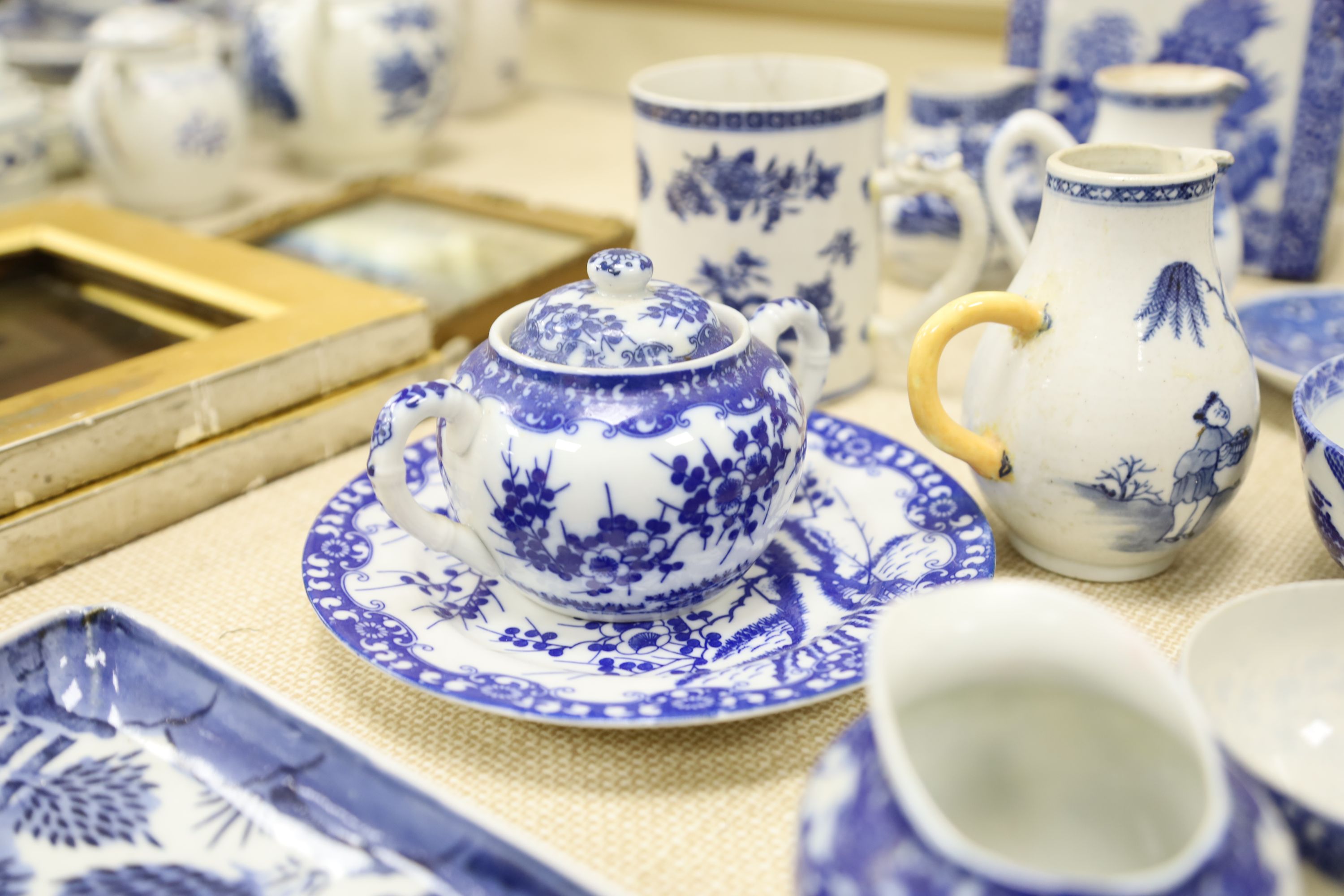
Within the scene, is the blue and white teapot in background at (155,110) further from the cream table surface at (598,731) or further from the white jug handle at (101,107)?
the cream table surface at (598,731)

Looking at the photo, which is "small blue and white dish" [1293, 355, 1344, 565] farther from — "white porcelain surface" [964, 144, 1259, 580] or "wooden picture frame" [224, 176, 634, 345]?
"wooden picture frame" [224, 176, 634, 345]

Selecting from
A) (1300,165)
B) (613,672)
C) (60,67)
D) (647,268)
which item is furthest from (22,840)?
(60,67)

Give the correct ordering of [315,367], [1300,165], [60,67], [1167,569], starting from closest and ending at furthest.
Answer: [1167,569], [315,367], [1300,165], [60,67]

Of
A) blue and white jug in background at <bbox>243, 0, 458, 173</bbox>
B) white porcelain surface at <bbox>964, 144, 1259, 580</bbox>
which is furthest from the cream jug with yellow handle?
blue and white jug in background at <bbox>243, 0, 458, 173</bbox>

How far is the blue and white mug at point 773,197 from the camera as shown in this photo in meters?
0.71

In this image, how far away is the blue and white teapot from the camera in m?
0.49

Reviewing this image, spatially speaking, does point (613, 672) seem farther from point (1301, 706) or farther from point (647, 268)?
point (1301, 706)

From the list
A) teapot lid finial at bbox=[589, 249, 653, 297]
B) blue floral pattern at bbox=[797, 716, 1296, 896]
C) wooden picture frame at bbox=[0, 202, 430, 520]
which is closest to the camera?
blue floral pattern at bbox=[797, 716, 1296, 896]

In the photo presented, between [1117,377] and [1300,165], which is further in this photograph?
[1300,165]

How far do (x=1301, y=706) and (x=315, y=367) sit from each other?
58 centimetres

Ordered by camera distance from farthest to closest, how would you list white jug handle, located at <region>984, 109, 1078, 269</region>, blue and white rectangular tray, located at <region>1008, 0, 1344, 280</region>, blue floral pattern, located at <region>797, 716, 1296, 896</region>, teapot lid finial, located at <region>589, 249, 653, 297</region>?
blue and white rectangular tray, located at <region>1008, 0, 1344, 280</region> → white jug handle, located at <region>984, 109, 1078, 269</region> → teapot lid finial, located at <region>589, 249, 653, 297</region> → blue floral pattern, located at <region>797, 716, 1296, 896</region>

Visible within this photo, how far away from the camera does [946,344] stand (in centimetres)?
54

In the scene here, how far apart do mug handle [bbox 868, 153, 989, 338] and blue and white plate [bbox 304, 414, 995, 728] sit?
13 cm

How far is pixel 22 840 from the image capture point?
44cm
